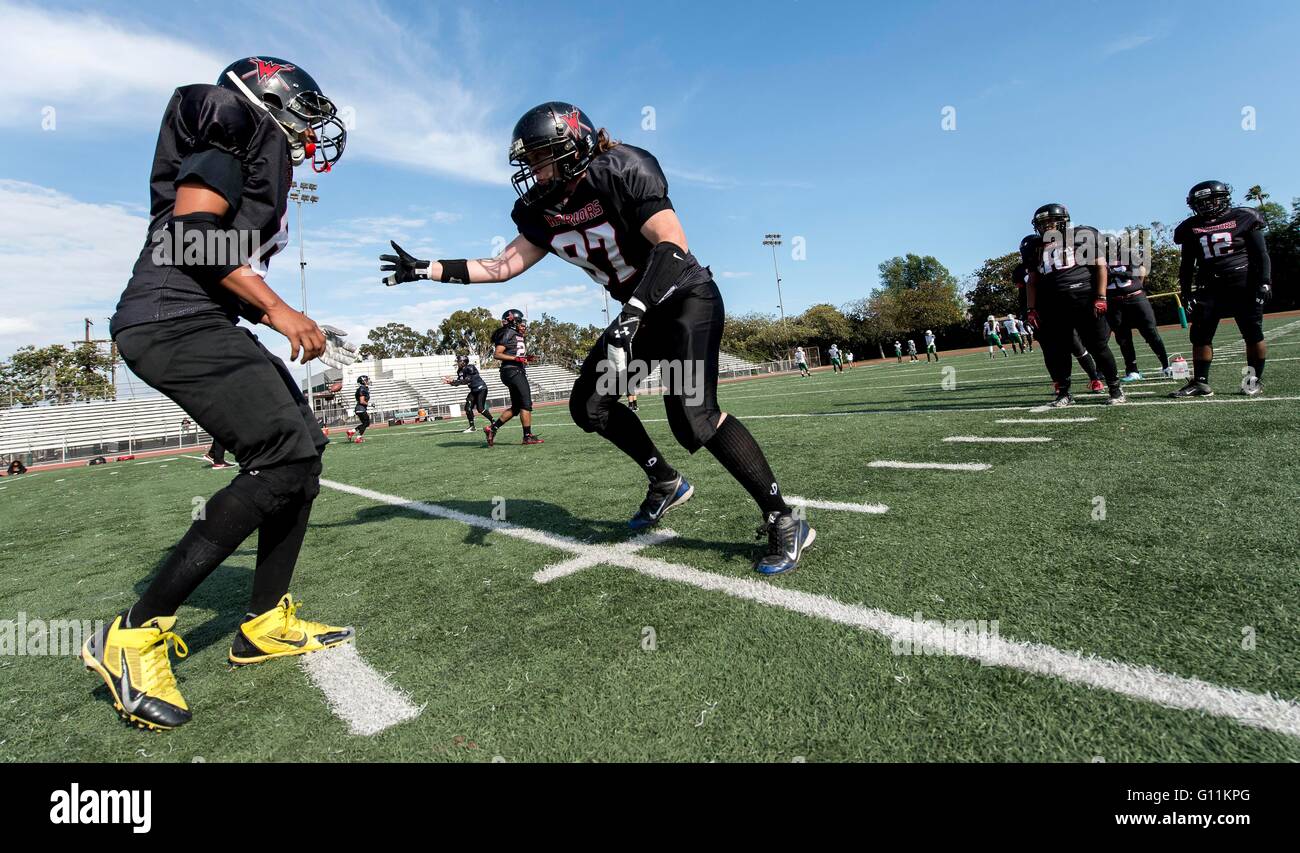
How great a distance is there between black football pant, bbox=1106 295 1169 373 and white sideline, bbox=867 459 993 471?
623cm

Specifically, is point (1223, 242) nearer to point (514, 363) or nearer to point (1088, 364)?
point (1088, 364)

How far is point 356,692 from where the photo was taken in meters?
2.00

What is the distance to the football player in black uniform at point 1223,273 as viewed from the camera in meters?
6.11

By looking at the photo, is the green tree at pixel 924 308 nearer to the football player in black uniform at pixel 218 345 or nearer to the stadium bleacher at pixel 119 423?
the stadium bleacher at pixel 119 423

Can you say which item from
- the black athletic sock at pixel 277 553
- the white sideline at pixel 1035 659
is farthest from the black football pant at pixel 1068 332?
the black athletic sock at pixel 277 553

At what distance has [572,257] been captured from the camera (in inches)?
131

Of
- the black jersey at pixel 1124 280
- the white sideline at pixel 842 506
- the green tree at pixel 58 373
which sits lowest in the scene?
the white sideline at pixel 842 506

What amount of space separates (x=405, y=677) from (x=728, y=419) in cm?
172

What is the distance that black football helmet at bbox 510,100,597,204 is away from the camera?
2922 mm

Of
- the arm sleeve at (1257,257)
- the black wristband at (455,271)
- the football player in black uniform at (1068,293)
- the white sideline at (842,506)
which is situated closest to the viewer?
the black wristband at (455,271)

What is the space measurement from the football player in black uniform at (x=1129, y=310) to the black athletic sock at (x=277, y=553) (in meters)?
10.2

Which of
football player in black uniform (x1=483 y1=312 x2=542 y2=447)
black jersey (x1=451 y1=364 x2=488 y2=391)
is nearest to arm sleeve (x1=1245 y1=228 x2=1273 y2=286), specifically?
football player in black uniform (x1=483 y1=312 x2=542 y2=447)

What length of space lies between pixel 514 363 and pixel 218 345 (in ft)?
26.8

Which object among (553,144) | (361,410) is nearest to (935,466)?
(553,144)
